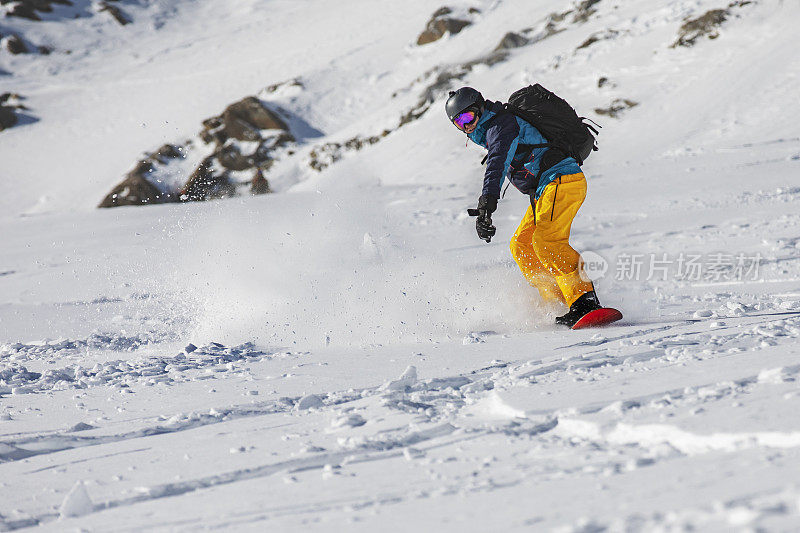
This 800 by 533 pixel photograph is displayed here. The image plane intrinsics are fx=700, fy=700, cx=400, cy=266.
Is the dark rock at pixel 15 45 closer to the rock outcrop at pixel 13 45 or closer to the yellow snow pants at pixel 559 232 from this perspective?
the rock outcrop at pixel 13 45

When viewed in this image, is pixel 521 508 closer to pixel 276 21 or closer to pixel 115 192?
pixel 115 192

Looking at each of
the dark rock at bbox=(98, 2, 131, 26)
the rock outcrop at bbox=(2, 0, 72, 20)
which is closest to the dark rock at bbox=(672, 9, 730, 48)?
the dark rock at bbox=(98, 2, 131, 26)

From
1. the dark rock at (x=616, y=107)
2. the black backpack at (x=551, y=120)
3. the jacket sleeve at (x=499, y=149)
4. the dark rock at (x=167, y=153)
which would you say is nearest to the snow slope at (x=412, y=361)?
the jacket sleeve at (x=499, y=149)

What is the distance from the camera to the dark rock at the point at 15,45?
1623 inches

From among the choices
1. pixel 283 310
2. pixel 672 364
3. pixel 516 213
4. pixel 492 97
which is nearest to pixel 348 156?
pixel 492 97

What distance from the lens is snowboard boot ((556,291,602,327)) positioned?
476cm

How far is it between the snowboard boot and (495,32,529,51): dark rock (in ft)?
83.6

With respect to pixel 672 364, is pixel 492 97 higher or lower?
lower

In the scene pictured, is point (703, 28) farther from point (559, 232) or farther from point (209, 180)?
point (559, 232)

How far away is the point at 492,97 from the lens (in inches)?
947

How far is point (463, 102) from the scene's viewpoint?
15.1 feet

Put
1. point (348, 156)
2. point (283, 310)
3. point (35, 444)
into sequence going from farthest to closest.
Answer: point (348, 156) < point (283, 310) < point (35, 444)

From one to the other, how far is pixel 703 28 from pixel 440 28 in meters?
15.8

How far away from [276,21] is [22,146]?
1865 cm
